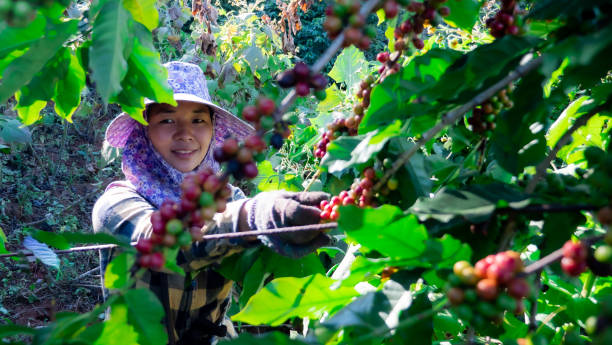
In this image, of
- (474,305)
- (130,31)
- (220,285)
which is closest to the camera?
(474,305)

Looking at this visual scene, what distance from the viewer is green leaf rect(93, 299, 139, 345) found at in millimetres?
647

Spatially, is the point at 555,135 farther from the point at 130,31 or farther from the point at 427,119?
the point at 130,31

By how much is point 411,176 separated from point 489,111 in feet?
0.55

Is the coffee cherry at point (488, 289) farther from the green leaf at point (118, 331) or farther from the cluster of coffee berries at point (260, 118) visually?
the green leaf at point (118, 331)

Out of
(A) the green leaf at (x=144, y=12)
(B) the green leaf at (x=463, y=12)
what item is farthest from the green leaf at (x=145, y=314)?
(B) the green leaf at (x=463, y=12)

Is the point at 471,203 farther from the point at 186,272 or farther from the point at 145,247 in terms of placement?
the point at 186,272

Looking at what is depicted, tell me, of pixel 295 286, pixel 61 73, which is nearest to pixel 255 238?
pixel 295 286

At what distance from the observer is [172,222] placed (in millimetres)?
635

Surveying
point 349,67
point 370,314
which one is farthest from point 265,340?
point 349,67

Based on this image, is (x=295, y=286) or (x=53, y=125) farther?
(x=53, y=125)

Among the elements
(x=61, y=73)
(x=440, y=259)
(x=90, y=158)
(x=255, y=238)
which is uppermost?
(x=61, y=73)

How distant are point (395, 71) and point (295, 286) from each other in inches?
15.3

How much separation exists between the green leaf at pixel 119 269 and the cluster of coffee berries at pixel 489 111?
0.59 meters

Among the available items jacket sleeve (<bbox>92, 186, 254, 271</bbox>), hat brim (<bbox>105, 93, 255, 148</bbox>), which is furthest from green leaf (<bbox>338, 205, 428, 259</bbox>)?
hat brim (<bbox>105, 93, 255, 148</bbox>)
